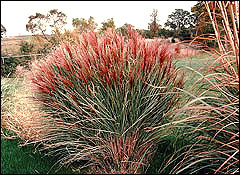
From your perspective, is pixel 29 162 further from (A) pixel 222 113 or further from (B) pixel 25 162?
(A) pixel 222 113

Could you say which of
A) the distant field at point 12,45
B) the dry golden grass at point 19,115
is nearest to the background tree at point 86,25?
the dry golden grass at point 19,115

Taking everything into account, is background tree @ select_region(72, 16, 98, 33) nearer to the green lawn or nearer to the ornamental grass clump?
the ornamental grass clump

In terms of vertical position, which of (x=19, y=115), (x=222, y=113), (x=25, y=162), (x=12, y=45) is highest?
(x=12, y=45)

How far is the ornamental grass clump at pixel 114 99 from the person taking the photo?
77.1 inches

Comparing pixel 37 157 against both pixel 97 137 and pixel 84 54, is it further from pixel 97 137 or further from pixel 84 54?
pixel 84 54

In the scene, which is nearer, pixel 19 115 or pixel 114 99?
pixel 114 99

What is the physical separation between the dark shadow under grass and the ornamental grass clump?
0.35 meters

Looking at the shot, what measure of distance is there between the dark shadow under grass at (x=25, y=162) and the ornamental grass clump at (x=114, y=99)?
354mm

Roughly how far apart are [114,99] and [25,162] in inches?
53.2

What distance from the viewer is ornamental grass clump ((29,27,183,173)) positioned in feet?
6.42

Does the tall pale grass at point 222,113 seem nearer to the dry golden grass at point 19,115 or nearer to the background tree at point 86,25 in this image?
the background tree at point 86,25

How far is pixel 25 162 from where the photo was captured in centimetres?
248

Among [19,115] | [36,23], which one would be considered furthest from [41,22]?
[19,115]

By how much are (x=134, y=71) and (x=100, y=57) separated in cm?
34
